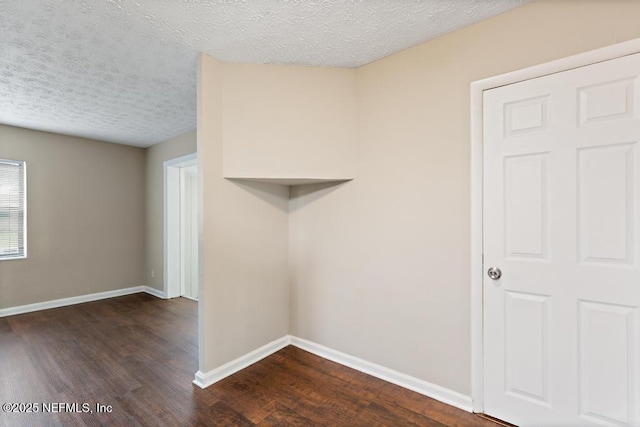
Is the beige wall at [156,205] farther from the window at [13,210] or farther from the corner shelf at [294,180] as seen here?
the corner shelf at [294,180]

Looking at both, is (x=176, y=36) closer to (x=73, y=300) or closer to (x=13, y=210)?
(x=13, y=210)

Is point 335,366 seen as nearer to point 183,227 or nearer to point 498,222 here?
point 498,222

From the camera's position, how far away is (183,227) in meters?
4.55

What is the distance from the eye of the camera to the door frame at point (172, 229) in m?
4.39

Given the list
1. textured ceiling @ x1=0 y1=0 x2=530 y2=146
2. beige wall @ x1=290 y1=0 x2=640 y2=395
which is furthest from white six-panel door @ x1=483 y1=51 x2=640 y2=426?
textured ceiling @ x1=0 y1=0 x2=530 y2=146

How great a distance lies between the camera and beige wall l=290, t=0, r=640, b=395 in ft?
A: 5.33

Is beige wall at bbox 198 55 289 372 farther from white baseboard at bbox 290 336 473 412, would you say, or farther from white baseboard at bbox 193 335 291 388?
white baseboard at bbox 290 336 473 412

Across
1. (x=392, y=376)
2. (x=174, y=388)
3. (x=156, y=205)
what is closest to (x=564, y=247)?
(x=392, y=376)

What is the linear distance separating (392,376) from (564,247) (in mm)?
1438

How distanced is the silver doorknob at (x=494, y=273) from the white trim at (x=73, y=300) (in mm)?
4566

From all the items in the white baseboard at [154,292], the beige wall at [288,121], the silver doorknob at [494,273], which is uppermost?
the beige wall at [288,121]

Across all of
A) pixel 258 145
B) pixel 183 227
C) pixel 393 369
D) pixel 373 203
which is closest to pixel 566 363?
pixel 393 369

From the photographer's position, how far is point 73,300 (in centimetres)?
411

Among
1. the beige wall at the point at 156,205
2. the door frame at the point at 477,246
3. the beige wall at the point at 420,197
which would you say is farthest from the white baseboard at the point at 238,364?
the beige wall at the point at 156,205
